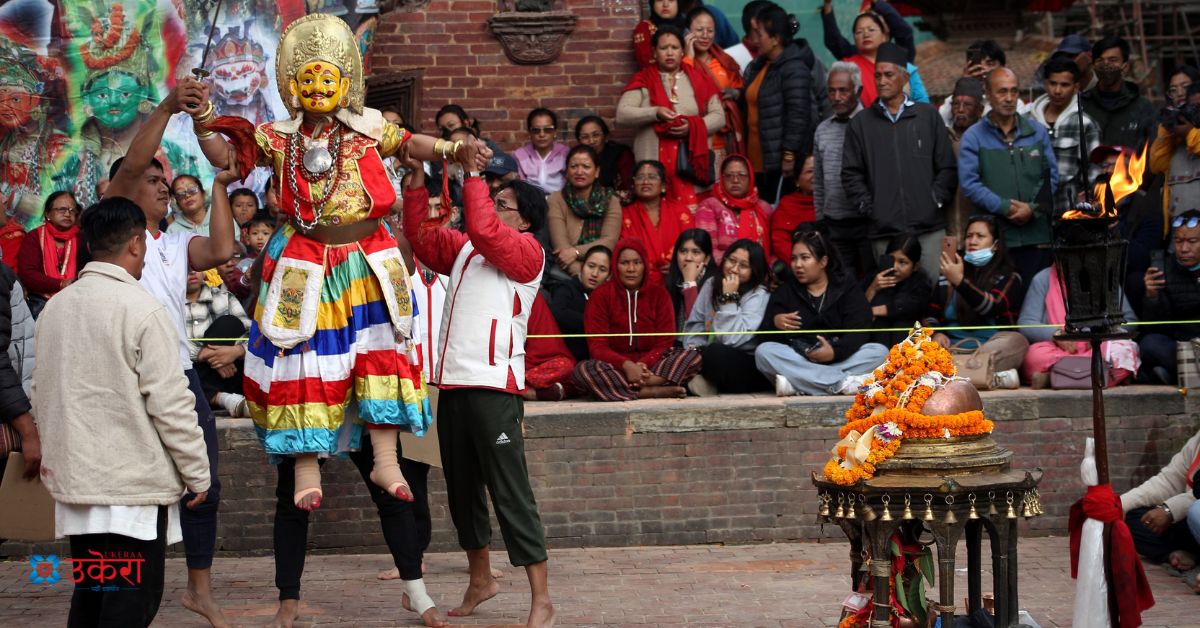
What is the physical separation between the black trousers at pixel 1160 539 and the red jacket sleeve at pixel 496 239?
3498 millimetres

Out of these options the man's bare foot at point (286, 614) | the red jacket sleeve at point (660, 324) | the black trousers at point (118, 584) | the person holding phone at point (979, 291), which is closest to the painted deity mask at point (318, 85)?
the black trousers at point (118, 584)

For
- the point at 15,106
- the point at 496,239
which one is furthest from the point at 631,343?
the point at 15,106

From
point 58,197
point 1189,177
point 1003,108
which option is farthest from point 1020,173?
point 58,197

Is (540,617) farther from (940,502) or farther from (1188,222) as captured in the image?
(1188,222)

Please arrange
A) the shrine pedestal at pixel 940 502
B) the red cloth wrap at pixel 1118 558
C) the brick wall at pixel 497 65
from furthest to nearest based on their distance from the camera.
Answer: the brick wall at pixel 497 65, the red cloth wrap at pixel 1118 558, the shrine pedestal at pixel 940 502

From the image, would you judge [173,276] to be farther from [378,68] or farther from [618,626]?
[378,68]

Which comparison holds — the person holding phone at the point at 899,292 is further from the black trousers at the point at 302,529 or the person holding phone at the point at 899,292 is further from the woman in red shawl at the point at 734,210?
the black trousers at the point at 302,529

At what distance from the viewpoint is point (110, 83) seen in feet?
33.2

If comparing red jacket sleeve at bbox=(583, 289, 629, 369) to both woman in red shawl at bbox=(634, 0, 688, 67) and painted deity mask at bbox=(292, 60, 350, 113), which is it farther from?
painted deity mask at bbox=(292, 60, 350, 113)

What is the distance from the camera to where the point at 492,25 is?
11.8 meters

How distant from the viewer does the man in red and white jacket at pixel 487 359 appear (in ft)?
20.1

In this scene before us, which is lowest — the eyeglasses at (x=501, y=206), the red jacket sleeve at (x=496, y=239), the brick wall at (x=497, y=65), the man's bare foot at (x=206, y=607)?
the man's bare foot at (x=206, y=607)

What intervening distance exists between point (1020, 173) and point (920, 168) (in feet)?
2.19

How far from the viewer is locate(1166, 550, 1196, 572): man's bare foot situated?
7.32 metres
